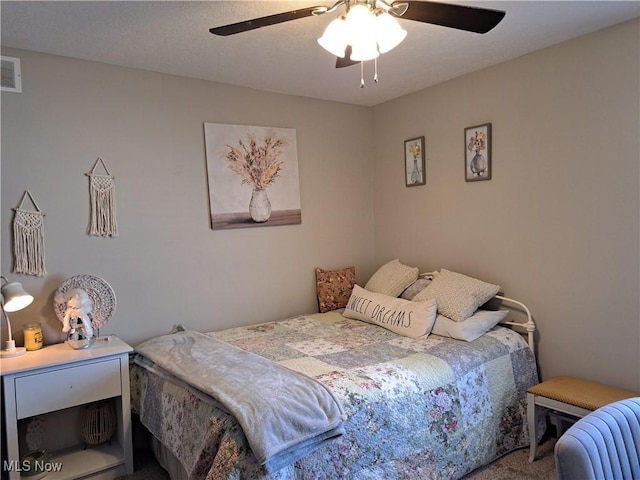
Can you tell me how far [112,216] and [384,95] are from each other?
2295 mm

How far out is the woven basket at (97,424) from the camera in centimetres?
266

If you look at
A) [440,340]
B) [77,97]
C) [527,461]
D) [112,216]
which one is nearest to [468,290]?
[440,340]

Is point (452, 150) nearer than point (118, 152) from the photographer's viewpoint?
No

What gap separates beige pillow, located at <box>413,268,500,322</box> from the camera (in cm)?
288

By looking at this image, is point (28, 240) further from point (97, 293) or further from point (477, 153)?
point (477, 153)

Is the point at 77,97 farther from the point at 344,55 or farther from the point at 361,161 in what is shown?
the point at 361,161

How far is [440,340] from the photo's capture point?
2801mm

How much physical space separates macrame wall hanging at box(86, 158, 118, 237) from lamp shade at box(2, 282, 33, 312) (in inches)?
21.5

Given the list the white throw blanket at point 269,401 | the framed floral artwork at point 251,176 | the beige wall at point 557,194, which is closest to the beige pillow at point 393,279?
the beige wall at point 557,194

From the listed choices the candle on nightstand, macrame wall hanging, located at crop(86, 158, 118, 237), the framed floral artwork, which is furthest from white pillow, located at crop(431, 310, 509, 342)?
the candle on nightstand

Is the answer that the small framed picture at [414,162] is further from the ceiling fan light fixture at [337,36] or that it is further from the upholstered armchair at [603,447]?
the upholstered armchair at [603,447]

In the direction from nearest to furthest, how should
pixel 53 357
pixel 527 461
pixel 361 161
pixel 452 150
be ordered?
pixel 53 357
pixel 527 461
pixel 452 150
pixel 361 161

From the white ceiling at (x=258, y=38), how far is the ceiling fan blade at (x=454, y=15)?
18.9 inches

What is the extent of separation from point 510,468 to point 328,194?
7.73 ft
